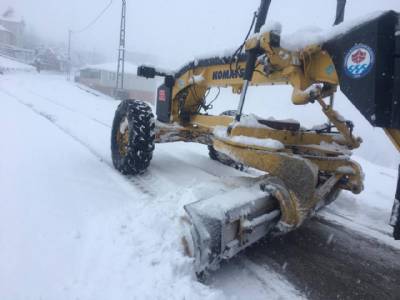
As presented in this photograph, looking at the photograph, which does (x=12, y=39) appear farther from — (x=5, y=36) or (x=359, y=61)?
(x=359, y=61)

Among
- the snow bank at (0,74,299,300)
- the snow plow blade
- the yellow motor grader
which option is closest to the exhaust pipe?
the yellow motor grader

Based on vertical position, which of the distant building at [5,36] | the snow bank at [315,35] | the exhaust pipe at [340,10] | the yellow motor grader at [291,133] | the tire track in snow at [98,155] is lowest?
the tire track in snow at [98,155]

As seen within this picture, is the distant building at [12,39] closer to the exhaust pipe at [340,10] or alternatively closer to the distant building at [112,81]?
the distant building at [112,81]

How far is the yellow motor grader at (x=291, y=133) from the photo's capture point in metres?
2.47

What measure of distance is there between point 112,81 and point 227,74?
41386 mm

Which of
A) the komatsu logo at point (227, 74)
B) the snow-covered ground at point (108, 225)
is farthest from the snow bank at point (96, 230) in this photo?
the komatsu logo at point (227, 74)

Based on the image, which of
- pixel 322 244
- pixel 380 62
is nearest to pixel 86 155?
pixel 322 244

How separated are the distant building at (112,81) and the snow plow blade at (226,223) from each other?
132ft

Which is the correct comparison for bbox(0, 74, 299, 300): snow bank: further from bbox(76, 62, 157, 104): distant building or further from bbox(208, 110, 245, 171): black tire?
bbox(76, 62, 157, 104): distant building

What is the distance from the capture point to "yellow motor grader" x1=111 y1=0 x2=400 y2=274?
8.10ft

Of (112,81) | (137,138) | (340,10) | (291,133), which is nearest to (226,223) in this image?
(291,133)

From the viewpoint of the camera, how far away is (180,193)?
14.1ft

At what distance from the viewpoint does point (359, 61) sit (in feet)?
8.54

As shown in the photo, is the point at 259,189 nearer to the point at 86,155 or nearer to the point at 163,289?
the point at 163,289
